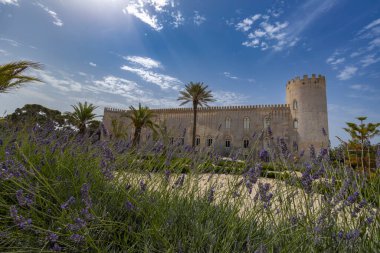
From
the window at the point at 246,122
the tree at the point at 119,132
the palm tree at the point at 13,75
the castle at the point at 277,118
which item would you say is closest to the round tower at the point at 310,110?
the castle at the point at 277,118

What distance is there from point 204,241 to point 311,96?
28.3 metres

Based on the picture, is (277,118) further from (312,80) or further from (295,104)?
(312,80)

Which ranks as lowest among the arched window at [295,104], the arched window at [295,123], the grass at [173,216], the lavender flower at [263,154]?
the grass at [173,216]

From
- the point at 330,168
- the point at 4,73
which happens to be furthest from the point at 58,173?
the point at 4,73

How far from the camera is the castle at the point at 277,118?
2602cm

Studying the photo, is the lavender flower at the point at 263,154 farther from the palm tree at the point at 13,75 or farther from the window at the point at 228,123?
the window at the point at 228,123

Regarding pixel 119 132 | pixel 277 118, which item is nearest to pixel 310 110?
pixel 277 118

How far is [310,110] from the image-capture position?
26203mm

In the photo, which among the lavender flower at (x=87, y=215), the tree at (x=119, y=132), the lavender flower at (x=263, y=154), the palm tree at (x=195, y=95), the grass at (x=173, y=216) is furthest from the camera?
the palm tree at (x=195, y=95)

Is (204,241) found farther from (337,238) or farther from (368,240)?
(368,240)

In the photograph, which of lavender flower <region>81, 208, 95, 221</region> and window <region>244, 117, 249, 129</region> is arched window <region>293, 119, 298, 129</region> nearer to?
window <region>244, 117, 249, 129</region>

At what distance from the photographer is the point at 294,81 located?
27.8 m

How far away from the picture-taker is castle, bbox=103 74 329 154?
2602 centimetres

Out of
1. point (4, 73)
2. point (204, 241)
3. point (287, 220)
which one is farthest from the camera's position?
point (4, 73)
